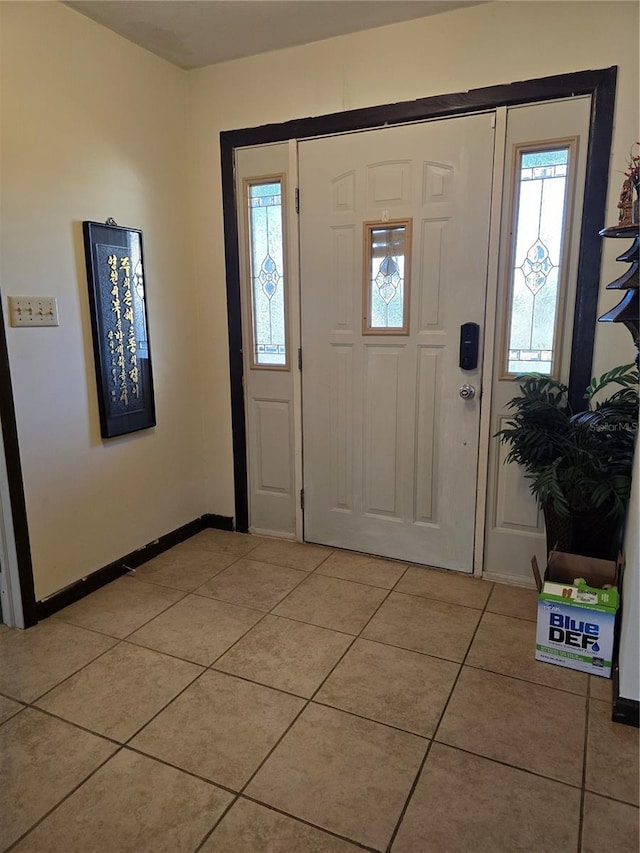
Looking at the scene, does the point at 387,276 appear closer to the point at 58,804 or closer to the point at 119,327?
the point at 119,327

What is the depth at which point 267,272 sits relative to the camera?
292 cm

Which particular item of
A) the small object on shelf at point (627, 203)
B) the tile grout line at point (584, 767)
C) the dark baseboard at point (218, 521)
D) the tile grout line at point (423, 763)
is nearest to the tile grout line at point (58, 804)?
the tile grout line at point (423, 763)

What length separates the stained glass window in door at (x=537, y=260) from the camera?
2.28 meters

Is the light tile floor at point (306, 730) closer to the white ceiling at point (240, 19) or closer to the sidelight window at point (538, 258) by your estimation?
the sidelight window at point (538, 258)

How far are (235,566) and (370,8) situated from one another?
2604 mm

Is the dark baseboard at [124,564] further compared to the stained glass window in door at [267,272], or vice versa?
the stained glass window in door at [267,272]

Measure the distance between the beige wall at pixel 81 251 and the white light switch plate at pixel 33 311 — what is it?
0.03m

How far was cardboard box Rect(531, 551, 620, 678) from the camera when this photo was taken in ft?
6.29

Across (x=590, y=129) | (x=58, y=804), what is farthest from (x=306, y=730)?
(x=590, y=129)

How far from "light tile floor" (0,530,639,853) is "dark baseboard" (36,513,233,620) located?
0.06 m

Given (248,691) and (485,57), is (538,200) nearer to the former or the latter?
(485,57)

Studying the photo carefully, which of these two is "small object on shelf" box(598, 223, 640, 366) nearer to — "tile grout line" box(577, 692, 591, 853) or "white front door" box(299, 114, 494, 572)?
"white front door" box(299, 114, 494, 572)

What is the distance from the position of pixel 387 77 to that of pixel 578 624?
2407 millimetres

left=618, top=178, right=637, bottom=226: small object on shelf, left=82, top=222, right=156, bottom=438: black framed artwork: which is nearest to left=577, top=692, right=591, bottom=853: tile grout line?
left=618, top=178, right=637, bottom=226: small object on shelf
